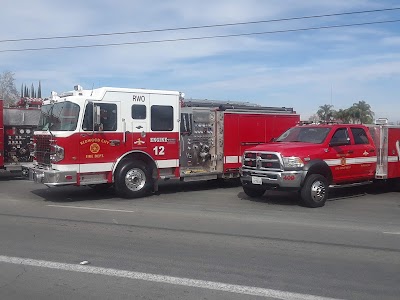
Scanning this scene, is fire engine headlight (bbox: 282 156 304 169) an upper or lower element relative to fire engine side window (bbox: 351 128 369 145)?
lower

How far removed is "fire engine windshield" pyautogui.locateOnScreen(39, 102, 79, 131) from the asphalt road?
1909mm

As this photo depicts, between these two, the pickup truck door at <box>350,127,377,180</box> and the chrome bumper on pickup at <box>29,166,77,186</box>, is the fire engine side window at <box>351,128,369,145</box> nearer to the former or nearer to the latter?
the pickup truck door at <box>350,127,377,180</box>

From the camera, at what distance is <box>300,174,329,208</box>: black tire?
35.6 ft

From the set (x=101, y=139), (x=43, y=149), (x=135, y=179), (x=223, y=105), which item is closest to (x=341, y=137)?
(x=223, y=105)

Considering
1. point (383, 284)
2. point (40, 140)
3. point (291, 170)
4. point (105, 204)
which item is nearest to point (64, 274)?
point (383, 284)

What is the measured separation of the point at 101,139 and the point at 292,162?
4848mm

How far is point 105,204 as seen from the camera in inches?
445

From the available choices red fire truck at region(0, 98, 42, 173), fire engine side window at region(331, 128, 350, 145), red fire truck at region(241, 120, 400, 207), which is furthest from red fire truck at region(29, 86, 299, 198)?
red fire truck at region(0, 98, 42, 173)

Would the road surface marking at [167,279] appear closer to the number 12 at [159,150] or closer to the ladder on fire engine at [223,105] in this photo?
the number 12 at [159,150]

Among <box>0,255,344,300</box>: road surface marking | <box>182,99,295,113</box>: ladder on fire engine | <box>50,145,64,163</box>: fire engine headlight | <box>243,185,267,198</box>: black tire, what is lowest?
<box>0,255,344,300</box>: road surface marking

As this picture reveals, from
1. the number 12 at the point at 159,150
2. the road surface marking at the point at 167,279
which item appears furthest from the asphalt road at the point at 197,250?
the number 12 at the point at 159,150

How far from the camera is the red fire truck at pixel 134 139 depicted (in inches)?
455

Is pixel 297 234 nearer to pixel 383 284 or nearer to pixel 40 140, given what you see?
pixel 383 284

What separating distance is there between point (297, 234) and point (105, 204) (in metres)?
5.22
